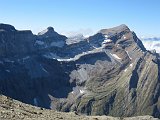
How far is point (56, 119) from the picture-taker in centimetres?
7831

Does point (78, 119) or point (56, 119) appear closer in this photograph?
point (56, 119)

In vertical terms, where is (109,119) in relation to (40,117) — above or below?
below

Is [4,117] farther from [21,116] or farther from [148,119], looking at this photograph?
[148,119]

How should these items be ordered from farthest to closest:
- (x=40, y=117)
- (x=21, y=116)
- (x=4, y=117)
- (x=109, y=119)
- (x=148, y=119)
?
(x=148, y=119)
(x=109, y=119)
(x=40, y=117)
(x=21, y=116)
(x=4, y=117)

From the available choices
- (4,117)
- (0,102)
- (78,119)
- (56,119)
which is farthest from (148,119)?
(4,117)

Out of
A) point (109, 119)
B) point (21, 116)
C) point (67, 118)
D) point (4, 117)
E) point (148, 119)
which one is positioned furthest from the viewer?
point (148, 119)

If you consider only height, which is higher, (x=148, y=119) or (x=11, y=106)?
(x=11, y=106)

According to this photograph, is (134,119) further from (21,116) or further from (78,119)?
(21,116)

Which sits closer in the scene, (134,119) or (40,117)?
(40,117)

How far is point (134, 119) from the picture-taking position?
11238 cm

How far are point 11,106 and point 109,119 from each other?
2912 centimetres

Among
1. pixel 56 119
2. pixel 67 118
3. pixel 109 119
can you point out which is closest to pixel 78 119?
pixel 67 118

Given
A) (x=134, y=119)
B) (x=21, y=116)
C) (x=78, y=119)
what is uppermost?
(x=21, y=116)

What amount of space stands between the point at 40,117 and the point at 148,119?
42528 millimetres
